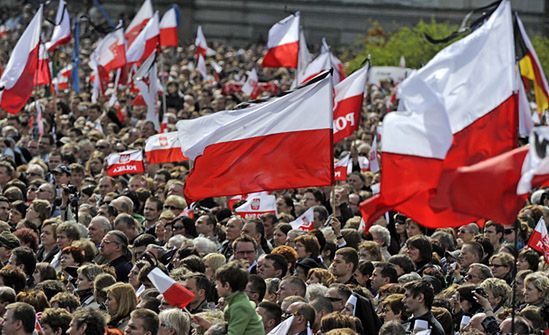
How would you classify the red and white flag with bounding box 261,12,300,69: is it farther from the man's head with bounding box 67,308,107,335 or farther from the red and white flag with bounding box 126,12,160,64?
the man's head with bounding box 67,308,107,335

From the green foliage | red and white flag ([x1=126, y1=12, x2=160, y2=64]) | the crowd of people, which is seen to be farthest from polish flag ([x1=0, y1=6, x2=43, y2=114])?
the green foliage

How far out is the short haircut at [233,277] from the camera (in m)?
11.7

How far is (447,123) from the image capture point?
11289mm

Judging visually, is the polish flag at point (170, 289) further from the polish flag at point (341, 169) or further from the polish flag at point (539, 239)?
the polish flag at point (341, 169)

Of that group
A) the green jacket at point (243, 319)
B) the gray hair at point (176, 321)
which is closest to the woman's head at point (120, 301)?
the gray hair at point (176, 321)

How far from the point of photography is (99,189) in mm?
20719

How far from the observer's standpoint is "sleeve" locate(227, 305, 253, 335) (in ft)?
37.5

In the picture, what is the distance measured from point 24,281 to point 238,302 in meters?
2.97

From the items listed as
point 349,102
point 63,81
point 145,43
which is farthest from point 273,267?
point 63,81

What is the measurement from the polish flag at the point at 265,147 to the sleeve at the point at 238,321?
3256 mm

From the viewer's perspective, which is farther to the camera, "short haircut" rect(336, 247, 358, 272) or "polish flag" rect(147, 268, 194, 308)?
"short haircut" rect(336, 247, 358, 272)

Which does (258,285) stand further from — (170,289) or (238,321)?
(238,321)

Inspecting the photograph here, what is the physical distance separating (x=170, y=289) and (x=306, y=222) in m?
6.33

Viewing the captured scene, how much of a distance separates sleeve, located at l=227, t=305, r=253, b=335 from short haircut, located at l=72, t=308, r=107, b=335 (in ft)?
3.02
